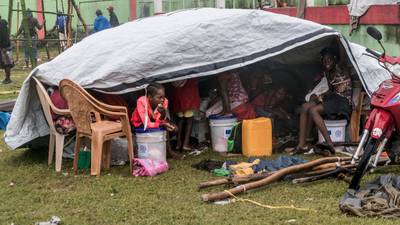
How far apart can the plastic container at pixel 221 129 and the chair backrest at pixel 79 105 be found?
5.50 ft

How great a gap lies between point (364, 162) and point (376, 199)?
375mm

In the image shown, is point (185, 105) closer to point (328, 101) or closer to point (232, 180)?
point (328, 101)

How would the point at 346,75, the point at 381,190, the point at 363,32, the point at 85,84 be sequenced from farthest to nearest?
the point at 363,32 < the point at 346,75 < the point at 85,84 < the point at 381,190

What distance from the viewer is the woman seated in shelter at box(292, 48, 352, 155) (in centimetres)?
721

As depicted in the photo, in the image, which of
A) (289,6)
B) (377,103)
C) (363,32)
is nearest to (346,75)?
(377,103)

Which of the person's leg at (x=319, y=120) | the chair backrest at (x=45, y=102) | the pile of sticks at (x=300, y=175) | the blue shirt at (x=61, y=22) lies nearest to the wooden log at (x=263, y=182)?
the pile of sticks at (x=300, y=175)

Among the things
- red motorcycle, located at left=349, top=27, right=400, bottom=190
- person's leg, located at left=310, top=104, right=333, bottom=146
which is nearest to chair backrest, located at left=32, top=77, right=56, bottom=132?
person's leg, located at left=310, top=104, right=333, bottom=146

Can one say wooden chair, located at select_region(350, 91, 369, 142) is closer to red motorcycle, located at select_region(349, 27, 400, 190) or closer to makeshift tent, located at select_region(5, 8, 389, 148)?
makeshift tent, located at select_region(5, 8, 389, 148)

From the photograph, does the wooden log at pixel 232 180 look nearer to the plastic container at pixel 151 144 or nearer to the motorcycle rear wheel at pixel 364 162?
the motorcycle rear wheel at pixel 364 162

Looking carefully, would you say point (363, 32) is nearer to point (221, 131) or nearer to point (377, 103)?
point (221, 131)

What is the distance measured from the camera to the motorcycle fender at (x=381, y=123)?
5.08 m

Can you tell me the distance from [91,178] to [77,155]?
14.6 inches

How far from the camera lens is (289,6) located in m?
16.5

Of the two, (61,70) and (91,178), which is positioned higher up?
(61,70)
